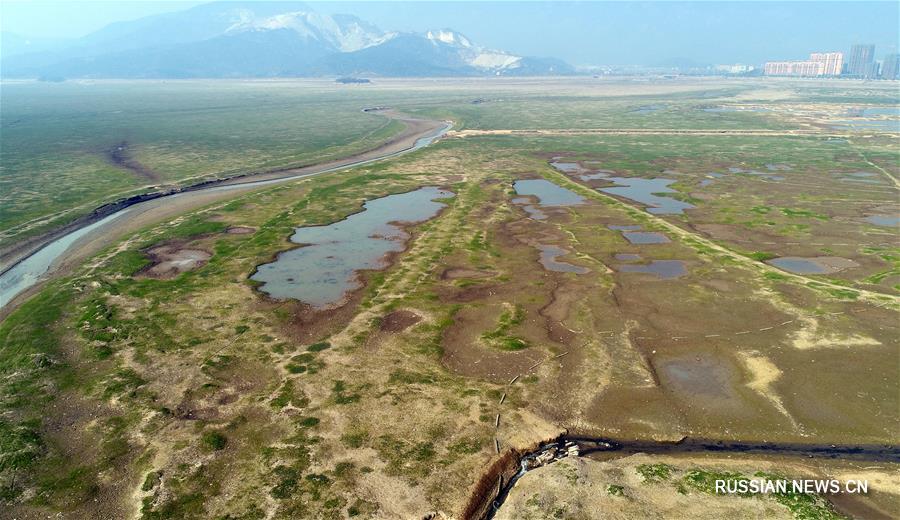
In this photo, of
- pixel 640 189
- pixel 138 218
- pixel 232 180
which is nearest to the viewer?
pixel 138 218

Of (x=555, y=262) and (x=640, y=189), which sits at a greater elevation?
(x=640, y=189)

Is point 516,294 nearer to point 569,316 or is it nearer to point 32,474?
point 569,316

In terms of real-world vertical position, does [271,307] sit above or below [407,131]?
below

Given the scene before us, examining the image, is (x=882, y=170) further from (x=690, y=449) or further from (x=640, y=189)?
(x=690, y=449)

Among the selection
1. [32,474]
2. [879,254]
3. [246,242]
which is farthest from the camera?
[246,242]

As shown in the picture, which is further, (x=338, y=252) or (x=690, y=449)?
(x=338, y=252)

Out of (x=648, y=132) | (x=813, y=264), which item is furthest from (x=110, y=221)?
(x=648, y=132)

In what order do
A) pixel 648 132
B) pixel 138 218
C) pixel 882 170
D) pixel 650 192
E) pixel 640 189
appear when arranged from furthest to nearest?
pixel 648 132
pixel 882 170
pixel 640 189
pixel 650 192
pixel 138 218

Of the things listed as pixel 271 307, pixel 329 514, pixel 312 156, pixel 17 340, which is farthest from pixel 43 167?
pixel 329 514
